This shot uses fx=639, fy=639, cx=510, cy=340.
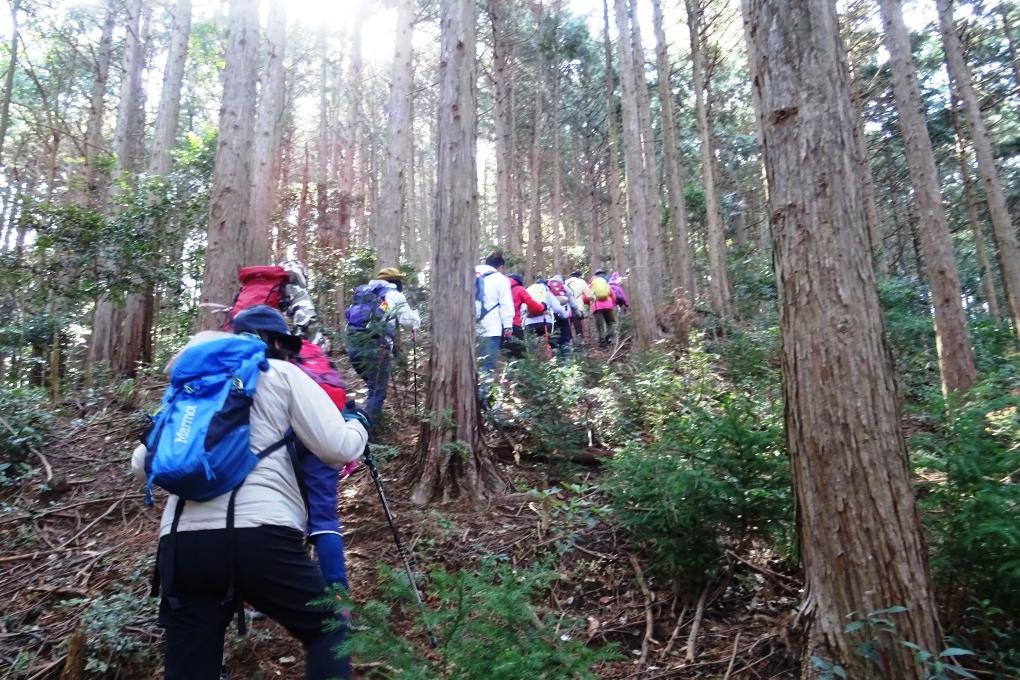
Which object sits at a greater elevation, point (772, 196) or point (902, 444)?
point (772, 196)

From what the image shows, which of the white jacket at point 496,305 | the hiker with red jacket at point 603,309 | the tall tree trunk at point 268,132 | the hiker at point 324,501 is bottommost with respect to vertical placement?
the hiker at point 324,501

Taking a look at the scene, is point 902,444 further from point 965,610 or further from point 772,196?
point 772,196

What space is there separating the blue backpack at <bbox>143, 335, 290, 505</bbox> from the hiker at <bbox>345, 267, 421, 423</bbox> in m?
3.94

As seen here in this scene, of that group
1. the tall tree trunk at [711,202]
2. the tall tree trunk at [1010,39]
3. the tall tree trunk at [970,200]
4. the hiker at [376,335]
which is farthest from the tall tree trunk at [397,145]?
the tall tree trunk at [1010,39]

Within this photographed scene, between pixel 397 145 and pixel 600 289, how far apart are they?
5062 millimetres

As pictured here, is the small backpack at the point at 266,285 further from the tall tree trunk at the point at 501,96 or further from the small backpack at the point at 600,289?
the tall tree trunk at the point at 501,96

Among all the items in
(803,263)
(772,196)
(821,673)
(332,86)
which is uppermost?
(332,86)

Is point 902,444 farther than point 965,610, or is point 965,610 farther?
point 965,610

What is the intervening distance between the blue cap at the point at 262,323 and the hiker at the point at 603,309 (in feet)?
34.8

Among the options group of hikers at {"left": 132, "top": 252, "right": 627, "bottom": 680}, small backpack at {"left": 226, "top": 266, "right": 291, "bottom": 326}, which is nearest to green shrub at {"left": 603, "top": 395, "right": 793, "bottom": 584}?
group of hikers at {"left": 132, "top": 252, "right": 627, "bottom": 680}

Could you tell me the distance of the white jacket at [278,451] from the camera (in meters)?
2.35

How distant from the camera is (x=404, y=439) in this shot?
6.77 meters

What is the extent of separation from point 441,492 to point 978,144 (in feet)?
37.8

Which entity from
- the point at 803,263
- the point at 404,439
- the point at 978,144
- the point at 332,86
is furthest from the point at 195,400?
the point at 332,86
